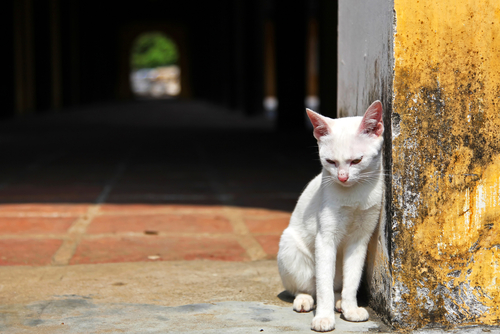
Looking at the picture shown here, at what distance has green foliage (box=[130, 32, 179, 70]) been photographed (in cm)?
6012

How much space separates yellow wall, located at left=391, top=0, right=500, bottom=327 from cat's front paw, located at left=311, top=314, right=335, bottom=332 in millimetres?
253

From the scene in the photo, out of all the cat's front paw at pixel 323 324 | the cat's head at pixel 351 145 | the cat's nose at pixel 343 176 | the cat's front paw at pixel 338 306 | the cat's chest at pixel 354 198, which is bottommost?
the cat's front paw at pixel 338 306

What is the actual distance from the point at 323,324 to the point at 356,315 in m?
0.19

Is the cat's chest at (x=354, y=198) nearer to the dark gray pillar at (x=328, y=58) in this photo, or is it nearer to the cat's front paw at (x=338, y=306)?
the cat's front paw at (x=338, y=306)

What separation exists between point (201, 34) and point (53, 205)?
30.6m

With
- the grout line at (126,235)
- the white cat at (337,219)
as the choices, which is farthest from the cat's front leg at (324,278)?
the grout line at (126,235)

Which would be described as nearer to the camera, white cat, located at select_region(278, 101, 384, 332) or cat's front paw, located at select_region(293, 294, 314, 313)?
white cat, located at select_region(278, 101, 384, 332)

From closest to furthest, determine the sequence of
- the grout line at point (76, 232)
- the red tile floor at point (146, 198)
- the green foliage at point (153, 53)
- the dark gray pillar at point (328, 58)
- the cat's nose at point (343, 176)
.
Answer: the cat's nose at point (343, 176) < the grout line at point (76, 232) < the red tile floor at point (146, 198) < the dark gray pillar at point (328, 58) < the green foliage at point (153, 53)

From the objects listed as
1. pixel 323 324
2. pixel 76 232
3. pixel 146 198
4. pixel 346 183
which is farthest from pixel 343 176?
pixel 146 198

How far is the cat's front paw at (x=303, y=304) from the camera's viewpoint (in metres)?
2.62

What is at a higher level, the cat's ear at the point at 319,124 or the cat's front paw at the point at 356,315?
the cat's ear at the point at 319,124

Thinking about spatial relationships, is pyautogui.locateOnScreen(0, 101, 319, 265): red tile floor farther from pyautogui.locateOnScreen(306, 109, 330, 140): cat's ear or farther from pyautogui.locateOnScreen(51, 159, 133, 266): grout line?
pyautogui.locateOnScreen(306, 109, 330, 140): cat's ear

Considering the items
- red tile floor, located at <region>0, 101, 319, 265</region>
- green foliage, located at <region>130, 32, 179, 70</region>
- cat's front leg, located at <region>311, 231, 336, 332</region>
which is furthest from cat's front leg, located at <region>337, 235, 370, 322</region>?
green foliage, located at <region>130, 32, 179, 70</region>

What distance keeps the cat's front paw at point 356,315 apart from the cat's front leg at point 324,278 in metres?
0.10
